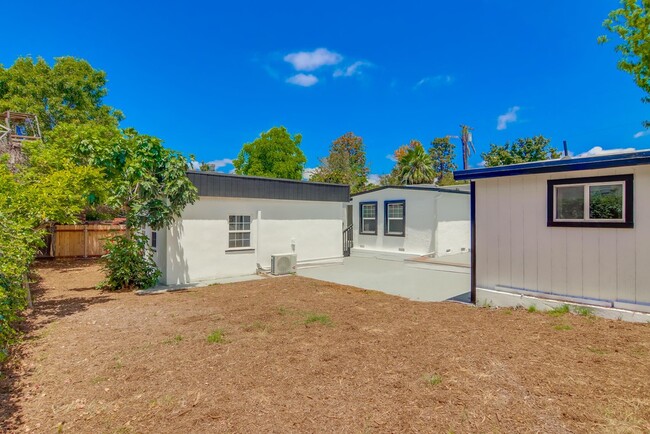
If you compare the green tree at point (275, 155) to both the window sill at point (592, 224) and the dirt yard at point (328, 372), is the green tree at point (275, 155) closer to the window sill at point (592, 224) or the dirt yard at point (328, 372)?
the dirt yard at point (328, 372)

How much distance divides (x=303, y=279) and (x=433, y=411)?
23.7 ft

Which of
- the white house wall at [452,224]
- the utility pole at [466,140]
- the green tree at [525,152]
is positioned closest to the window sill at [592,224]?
the white house wall at [452,224]

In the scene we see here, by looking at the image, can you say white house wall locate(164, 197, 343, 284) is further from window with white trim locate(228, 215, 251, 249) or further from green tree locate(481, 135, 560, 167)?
green tree locate(481, 135, 560, 167)

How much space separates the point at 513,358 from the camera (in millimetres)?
3844

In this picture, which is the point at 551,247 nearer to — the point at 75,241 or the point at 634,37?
the point at 634,37

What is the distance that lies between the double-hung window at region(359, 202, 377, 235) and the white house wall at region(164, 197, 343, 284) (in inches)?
114

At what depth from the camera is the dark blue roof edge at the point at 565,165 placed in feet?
15.9

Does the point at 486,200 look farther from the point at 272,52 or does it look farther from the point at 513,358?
the point at 272,52

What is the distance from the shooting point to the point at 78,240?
1545cm

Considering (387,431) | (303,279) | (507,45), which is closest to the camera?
(387,431)

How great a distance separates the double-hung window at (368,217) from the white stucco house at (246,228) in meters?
2.79

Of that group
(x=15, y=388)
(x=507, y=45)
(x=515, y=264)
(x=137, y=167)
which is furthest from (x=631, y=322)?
(x=507, y=45)

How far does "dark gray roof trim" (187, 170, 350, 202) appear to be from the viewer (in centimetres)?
959

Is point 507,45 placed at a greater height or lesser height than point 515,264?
greater
